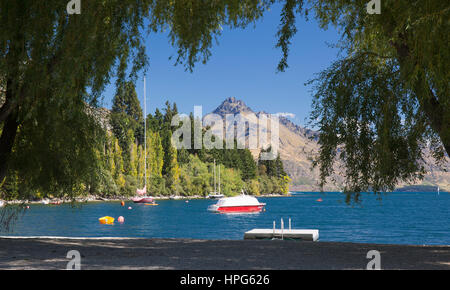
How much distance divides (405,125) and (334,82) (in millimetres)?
2044

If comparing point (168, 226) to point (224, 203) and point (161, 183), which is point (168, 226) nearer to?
point (224, 203)

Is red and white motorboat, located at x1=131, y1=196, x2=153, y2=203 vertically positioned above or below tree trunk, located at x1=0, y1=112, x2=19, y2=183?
below

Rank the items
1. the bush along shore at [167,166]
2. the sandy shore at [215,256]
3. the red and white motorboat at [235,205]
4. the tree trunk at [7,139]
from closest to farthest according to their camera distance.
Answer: the sandy shore at [215,256] < the tree trunk at [7,139] < the red and white motorboat at [235,205] < the bush along shore at [167,166]

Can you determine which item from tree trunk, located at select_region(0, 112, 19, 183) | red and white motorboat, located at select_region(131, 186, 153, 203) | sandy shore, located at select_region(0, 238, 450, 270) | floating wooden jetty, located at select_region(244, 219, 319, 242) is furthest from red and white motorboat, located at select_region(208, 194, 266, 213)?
tree trunk, located at select_region(0, 112, 19, 183)

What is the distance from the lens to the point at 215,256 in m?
10.6

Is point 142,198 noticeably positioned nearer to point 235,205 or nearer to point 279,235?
point 235,205

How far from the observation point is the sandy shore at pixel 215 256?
9.05 meters

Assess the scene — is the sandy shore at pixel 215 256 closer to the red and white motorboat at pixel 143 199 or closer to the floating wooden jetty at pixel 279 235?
the floating wooden jetty at pixel 279 235

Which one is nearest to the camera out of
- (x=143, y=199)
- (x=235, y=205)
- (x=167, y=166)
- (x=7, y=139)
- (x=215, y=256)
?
(x=215, y=256)

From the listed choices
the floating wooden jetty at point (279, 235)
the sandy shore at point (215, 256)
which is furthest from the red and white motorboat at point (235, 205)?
the sandy shore at point (215, 256)

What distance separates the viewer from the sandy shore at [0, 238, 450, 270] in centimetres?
905

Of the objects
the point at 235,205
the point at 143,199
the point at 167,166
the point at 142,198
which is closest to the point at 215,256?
the point at 235,205

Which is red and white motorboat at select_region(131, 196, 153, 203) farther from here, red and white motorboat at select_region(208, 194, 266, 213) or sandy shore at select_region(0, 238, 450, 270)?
sandy shore at select_region(0, 238, 450, 270)

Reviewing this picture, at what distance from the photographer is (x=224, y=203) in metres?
67.1
